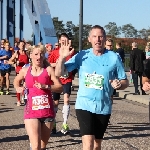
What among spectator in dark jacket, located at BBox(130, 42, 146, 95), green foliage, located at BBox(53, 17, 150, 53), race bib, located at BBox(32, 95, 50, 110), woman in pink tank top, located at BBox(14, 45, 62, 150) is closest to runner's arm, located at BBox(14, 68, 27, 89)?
woman in pink tank top, located at BBox(14, 45, 62, 150)

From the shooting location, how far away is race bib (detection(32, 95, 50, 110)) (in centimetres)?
586

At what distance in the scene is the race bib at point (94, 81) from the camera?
538cm

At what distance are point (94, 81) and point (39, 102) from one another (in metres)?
0.87

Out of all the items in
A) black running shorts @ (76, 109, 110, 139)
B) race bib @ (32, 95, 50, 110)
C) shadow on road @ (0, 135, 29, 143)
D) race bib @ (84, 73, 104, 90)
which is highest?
race bib @ (84, 73, 104, 90)

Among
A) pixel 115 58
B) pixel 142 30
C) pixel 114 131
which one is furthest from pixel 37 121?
pixel 142 30

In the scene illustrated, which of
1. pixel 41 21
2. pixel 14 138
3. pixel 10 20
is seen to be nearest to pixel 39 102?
pixel 14 138

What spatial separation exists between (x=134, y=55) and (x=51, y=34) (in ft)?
25.2

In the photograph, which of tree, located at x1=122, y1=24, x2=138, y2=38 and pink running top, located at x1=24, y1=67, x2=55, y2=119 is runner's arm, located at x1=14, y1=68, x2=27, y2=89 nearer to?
pink running top, located at x1=24, y1=67, x2=55, y2=119

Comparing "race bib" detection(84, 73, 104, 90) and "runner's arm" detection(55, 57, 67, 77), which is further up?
"runner's arm" detection(55, 57, 67, 77)

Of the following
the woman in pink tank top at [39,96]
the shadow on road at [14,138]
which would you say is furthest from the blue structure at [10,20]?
the woman in pink tank top at [39,96]

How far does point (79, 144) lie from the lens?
788 centimetres

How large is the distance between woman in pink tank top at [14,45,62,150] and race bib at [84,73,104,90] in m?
0.65

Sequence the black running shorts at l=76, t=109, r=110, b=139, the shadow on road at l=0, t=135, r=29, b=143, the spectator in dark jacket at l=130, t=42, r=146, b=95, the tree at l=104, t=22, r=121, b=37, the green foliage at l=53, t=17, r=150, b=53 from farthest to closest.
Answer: the tree at l=104, t=22, r=121, b=37 → the green foliage at l=53, t=17, r=150, b=53 → the spectator in dark jacket at l=130, t=42, r=146, b=95 → the shadow on road at l=0, t=135, r=29, b=143 → the black running shorts at l=76, t=109, r=110, b=139

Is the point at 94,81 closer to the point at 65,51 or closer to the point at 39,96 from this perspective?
the point at 65,51
